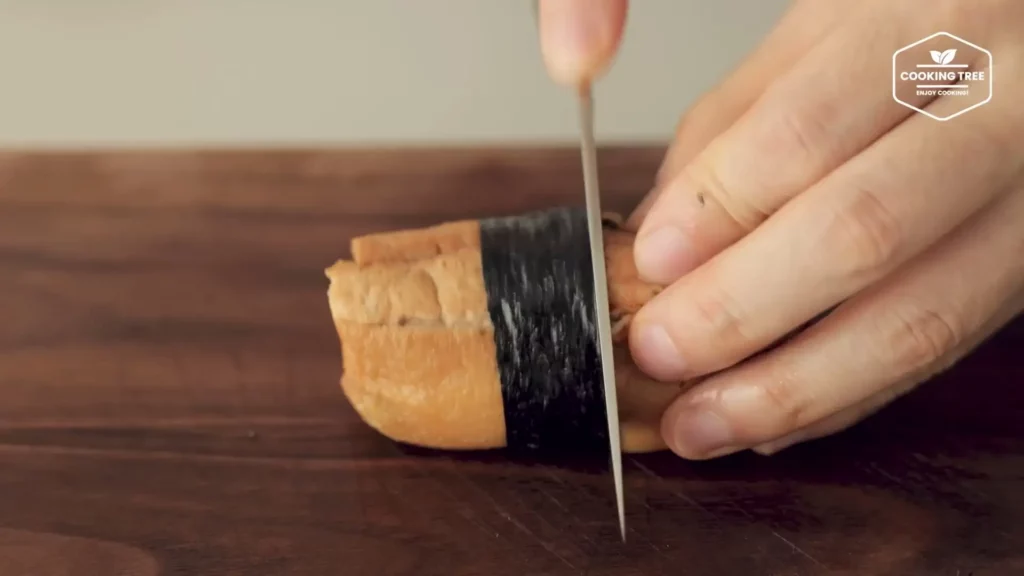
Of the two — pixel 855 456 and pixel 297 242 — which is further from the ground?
pixel 297 242

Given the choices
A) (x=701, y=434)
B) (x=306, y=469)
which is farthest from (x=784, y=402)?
(x=306, y=469)

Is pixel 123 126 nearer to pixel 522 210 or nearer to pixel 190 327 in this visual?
pixel 190 327

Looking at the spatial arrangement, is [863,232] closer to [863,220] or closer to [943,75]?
[863,220]

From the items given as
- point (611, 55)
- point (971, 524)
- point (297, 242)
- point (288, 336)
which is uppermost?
point (611, 55)

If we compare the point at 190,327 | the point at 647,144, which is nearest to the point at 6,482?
the point at 190,327

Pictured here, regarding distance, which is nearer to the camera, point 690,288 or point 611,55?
point 611,55

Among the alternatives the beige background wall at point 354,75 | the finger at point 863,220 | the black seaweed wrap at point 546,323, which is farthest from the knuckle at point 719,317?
the beige background wall at point 354,75

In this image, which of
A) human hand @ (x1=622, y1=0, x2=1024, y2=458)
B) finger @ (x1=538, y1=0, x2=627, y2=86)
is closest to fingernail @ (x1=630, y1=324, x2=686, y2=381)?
human hand @ (x1=622, y1=0, x2=1024, y2=458)

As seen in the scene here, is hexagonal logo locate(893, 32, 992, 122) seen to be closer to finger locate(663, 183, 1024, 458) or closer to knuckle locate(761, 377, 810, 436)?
finger locate(663, 183, 1024, 458)
